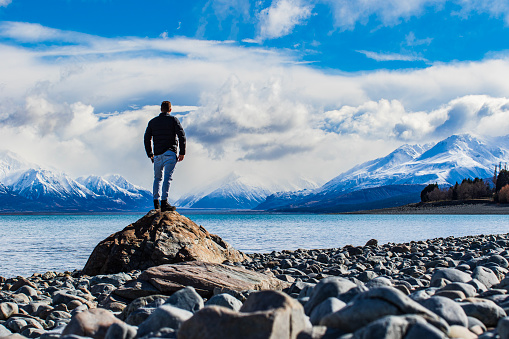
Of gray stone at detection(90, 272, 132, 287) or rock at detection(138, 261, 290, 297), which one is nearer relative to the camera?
rock at detection(138, 261, 290, 297)

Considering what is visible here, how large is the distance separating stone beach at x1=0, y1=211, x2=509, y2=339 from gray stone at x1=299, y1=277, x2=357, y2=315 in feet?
0.04

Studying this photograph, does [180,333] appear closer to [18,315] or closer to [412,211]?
[18,315]

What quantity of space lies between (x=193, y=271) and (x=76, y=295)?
2106 millimetres

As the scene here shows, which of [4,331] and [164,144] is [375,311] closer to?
[4,331]

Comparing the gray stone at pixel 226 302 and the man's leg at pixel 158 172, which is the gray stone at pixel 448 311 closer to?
the gray stone at pixel 226 302

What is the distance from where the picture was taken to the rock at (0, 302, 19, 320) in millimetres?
6574

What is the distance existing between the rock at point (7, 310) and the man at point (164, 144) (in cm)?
602

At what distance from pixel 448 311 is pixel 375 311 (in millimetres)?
755

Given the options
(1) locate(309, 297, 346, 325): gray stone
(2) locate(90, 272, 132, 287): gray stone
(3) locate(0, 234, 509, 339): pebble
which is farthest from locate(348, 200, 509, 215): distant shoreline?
(1) locate(309, 297, 346, 325): gray stone

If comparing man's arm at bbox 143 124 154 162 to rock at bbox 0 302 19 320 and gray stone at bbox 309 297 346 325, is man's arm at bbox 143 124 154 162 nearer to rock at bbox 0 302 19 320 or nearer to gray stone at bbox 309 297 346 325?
rock at bbox 0 302 19 320

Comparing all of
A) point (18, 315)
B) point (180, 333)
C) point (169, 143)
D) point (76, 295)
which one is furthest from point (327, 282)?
point (169, 143)

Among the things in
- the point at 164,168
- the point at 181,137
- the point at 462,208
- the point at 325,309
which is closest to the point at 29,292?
the point at 164,168

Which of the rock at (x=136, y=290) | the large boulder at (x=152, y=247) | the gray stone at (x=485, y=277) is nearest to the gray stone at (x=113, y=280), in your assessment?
the large boulder at (x=152, y=247)

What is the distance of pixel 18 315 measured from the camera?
6.59m
